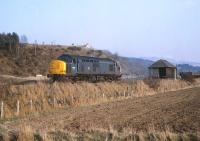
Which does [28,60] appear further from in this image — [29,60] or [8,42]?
[8,42]

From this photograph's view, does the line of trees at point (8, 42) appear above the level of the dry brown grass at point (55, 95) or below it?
above

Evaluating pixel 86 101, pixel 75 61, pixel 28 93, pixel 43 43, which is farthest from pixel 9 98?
pixel 43 43

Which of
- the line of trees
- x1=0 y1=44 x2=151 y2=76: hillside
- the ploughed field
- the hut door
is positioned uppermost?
the line of trees

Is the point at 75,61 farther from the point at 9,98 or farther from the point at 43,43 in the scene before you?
the point at 43,43

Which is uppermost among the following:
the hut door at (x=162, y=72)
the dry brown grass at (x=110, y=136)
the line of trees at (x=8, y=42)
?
the line of trees at (x=8, y=42)

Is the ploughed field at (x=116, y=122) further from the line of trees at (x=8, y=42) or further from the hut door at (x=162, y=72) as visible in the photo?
the line of trees at (x=8, y=42)

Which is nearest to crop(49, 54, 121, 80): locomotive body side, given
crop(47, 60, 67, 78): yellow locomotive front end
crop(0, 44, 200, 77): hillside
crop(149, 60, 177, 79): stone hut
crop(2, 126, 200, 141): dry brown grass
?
crop(47, 60, 67, 78): yellow locomotive front end

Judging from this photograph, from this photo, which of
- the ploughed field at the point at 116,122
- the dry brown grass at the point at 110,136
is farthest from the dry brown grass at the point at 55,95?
the dry brown grass at the point at 110,136

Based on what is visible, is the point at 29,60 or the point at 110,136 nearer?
the point at 110,136

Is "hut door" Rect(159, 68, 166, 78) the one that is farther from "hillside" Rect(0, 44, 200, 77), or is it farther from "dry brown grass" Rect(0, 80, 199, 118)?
"dry brown grass" Rect(0, 80, 199, 118)

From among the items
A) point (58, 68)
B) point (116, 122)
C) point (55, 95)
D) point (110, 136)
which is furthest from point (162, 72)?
point (110, 136)

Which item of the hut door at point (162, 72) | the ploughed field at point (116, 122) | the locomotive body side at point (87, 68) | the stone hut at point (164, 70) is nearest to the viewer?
the ploughed field at point (116, 122)

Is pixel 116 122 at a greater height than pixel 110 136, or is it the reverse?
pixel 110 136

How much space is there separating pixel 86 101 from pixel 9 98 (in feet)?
23.1
